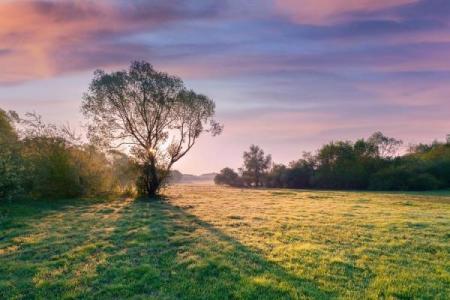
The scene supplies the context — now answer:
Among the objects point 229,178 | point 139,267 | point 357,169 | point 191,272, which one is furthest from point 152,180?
point 229,178

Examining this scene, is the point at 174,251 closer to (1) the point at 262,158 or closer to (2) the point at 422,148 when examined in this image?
(1) the point at 262,158

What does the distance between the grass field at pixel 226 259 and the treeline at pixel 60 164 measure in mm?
14002

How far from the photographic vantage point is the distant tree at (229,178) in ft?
349

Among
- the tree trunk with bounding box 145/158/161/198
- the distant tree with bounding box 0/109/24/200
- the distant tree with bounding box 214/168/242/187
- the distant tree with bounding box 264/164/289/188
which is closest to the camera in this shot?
the distant tree with bounding box 0/109/24/200

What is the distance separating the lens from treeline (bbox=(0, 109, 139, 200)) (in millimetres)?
33000

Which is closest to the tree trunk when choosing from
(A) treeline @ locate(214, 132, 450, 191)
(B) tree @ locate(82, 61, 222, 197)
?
(B) tree @ locate(82, 61, 222, 197)

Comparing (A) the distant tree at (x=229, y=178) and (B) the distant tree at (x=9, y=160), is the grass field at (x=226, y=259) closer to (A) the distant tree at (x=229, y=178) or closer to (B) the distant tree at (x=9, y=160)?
(B) the distant tree at (x=9, y=160)

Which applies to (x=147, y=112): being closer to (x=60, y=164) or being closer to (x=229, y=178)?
(x=60, y=164)

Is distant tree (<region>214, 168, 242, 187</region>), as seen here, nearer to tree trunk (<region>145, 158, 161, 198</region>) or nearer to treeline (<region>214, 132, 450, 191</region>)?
treeline (<region>214, 132, 450, 191</region>)

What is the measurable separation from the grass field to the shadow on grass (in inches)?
1.5

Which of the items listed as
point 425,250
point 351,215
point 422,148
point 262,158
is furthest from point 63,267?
point 422,148

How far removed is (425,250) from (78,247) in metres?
14.7

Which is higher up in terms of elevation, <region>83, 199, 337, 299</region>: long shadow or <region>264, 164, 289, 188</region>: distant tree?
<region>264, 164, 289, 188</region>: distant tree

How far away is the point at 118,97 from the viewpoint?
38875mm
